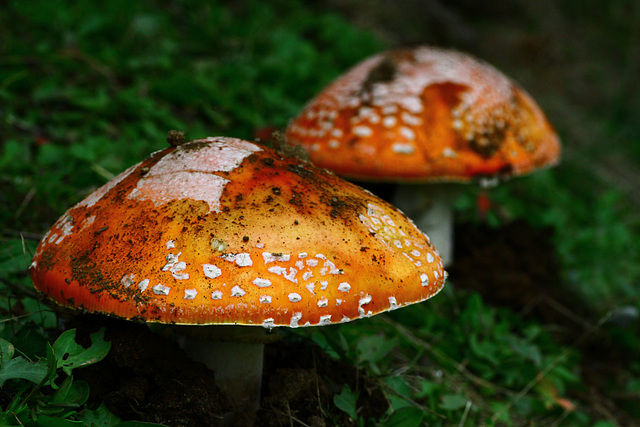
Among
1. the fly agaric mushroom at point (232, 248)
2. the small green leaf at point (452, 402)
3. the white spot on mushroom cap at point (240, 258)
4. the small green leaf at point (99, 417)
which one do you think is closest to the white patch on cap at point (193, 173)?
the fly agaric mushroom at point (232, 248)

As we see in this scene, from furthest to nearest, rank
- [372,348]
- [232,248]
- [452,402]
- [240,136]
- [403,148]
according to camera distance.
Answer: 1. [240,136]
2. [403,148]
3. [452,402]
4. [372,348]
5. [232,248]

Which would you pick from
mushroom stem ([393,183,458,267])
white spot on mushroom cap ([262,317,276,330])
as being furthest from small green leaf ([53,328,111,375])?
mushroom stem ([393,183,458,267])

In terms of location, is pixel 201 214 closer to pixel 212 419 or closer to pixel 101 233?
pixel 101 233

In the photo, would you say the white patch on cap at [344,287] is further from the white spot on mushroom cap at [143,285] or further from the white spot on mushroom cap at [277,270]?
the white spot on mushroom cap at [143,285]

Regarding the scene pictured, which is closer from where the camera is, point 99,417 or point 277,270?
point 277,270

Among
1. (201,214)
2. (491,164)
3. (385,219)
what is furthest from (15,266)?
(491,164)

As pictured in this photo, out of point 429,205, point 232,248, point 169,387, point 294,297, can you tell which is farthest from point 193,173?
point 429,205

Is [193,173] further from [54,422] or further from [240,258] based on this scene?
[54,422]
